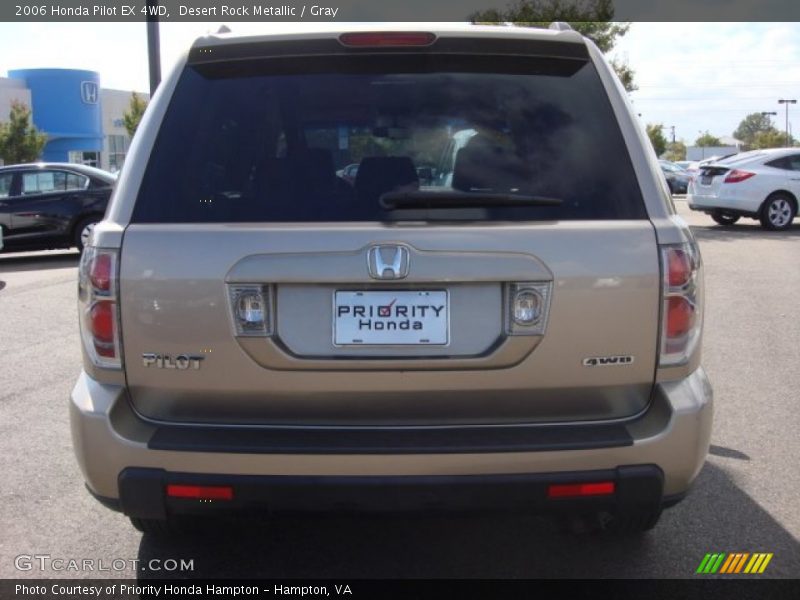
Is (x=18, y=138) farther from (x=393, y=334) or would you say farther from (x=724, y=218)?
(x=393, y=334)

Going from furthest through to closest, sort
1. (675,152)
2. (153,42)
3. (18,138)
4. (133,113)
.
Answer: (675,152)
(133,113)
(18,138)
(153,42)

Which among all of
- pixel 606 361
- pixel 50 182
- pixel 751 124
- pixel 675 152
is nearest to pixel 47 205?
pixel 50 182

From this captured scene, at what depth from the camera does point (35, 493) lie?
4.35 meters

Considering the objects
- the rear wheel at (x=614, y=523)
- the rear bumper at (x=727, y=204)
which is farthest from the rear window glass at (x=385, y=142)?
the rear bumper at (x=727, y=204)

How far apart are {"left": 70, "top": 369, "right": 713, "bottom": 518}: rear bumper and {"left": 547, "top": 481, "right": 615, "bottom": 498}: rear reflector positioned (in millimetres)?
20

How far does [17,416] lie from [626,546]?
12.3 ft

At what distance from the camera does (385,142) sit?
3.19 meters

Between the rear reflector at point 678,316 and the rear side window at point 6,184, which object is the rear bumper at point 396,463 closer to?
the rear reflector at point 678,316

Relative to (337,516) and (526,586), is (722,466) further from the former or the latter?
(337,516)

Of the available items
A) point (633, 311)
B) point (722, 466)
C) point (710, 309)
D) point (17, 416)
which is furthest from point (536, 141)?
point (710, 309)

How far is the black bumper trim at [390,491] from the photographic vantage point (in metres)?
2.77

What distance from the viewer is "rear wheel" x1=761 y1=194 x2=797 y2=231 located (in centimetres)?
1778

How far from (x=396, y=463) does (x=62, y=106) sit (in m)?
54.2

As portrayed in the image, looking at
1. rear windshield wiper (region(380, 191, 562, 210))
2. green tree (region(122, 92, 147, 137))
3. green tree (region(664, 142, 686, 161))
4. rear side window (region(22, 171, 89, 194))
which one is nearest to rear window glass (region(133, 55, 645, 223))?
rear windshield wiper (region(380, 191, 562, 210))
